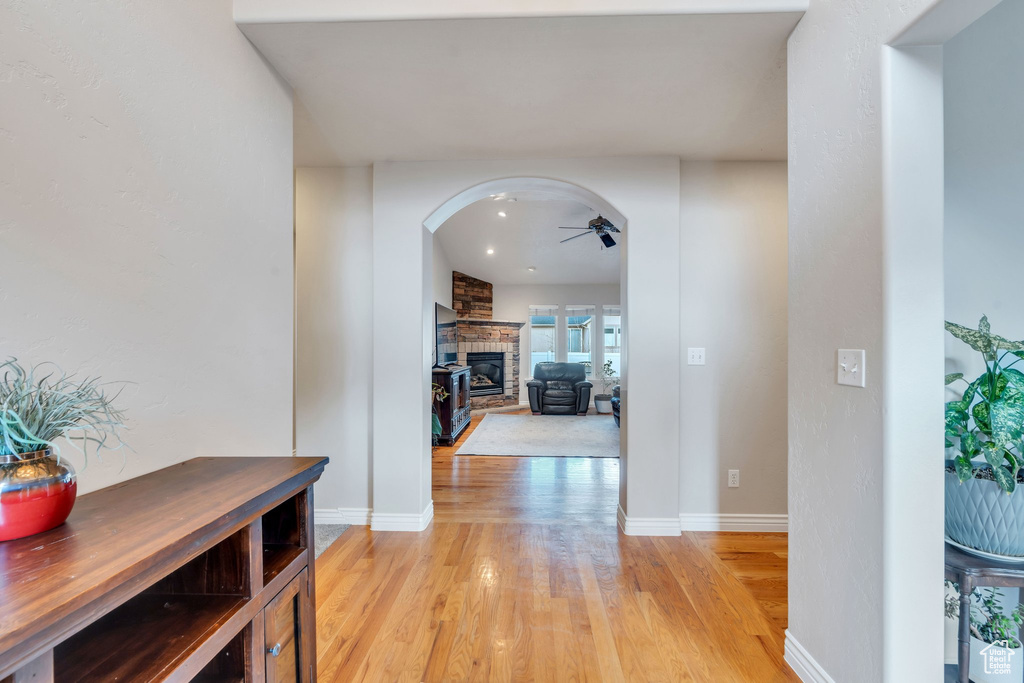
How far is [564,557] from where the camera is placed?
2508mm

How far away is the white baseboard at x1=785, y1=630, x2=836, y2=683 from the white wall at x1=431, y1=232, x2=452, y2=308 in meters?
5.45

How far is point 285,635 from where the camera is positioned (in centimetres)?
114

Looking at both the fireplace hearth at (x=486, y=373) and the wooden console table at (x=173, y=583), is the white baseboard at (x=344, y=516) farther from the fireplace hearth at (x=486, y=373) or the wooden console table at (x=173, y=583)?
the fireplace hearth at (x=486, y=373)

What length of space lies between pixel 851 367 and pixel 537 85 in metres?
1.70

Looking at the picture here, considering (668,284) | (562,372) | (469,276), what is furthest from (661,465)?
(469,276)

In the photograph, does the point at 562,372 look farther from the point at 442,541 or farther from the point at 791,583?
the point at 791,583

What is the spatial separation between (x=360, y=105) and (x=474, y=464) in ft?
11.2

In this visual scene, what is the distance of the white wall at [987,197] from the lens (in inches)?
60.3

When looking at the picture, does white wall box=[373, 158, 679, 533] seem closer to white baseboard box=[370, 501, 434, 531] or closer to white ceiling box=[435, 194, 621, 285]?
white baseboard box=[370, 501, 434, 531]

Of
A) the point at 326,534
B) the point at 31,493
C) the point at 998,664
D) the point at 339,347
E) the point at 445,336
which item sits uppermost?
the point at 445,336

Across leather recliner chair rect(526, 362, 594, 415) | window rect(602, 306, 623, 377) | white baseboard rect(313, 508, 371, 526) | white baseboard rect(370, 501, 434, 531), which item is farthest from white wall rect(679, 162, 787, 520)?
window rect(602, 306, 623, 377)

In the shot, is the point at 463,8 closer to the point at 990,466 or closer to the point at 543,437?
the point at 990,466

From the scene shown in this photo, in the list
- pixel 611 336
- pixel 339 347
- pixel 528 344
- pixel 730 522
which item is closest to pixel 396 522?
pixel 339 347

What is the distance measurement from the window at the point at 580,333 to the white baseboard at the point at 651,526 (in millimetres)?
6060
